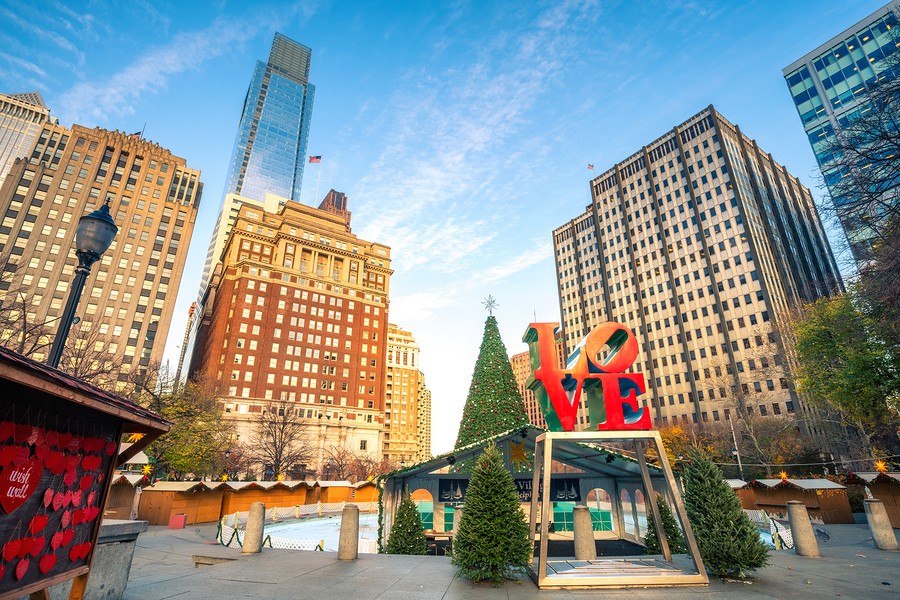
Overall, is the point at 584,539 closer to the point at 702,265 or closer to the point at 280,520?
the point at 280,520

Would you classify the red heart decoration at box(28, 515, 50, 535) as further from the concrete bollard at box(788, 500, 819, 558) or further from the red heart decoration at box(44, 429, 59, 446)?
the concrete bollard at box(788, 500, 819, 558)

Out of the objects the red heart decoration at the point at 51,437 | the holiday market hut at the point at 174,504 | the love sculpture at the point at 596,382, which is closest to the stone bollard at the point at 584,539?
the love sculpture at the point at 596,382

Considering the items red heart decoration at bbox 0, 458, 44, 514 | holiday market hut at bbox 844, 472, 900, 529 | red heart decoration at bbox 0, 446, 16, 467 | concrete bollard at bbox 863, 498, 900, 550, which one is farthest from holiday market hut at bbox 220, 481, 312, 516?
holiday market hut at bbox 844, 472, 900, 529

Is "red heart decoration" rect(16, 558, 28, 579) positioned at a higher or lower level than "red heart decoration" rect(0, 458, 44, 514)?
lower

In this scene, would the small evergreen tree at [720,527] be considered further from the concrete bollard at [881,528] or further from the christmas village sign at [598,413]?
the concrete bollard at [881,528]

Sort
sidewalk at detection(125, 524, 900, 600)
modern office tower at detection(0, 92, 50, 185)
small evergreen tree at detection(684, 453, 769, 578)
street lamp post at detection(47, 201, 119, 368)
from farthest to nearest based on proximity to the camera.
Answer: modern office tower at detection(0, 92, 50, 185) → small evergreen tree at detection(684, 453, 769, 578) → sidewalk at detection(125, 524, 900, 600) → street lamp post at detection(47, 201, 119, 368)

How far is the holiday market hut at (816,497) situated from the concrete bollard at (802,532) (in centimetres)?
1153

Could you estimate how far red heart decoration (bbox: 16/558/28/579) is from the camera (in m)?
4.55

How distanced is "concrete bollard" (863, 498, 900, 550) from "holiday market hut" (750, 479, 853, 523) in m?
8.85

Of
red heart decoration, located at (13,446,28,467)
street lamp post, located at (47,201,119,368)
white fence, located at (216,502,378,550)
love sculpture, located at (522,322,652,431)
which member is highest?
street lamp post, located at (47,201,119,368)

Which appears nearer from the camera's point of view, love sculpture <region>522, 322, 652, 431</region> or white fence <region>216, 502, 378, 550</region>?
love sculpture <region>522, 322, 652, 431</region>

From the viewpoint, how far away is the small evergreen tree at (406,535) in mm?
15492

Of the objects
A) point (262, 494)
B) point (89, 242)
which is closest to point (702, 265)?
point (262, 494)

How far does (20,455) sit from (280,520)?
31.8m
